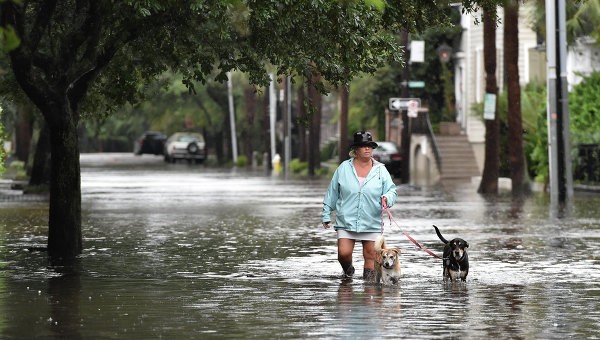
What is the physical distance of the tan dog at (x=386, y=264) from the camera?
610 inches

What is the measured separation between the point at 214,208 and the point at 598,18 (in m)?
13.5

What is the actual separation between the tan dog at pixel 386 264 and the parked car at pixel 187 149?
7542 centimetres

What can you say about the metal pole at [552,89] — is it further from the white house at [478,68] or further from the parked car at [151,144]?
the parked car at [151,144]

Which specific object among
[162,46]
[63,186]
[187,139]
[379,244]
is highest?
[162,46]

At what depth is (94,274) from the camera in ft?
56.5

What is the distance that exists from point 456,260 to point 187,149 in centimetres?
7541

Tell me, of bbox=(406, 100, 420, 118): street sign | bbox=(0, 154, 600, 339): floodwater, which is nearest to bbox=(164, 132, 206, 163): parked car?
bbox=(406, 100, 420, 118): street sign

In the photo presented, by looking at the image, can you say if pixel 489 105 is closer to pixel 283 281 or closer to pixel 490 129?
pixel 490 129

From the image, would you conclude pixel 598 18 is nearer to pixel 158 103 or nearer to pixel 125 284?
pixel 125 284

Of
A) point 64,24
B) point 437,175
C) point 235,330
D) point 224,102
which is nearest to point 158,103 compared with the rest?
point 224,102

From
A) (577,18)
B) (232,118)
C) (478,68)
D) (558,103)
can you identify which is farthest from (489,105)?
(232,118)

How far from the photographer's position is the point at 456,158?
60.2 meters

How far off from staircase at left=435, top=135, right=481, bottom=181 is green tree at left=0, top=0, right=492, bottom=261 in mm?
37440

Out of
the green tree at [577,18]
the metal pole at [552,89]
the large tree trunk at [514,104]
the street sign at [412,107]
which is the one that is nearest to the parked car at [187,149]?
the street sign at [412,107]
